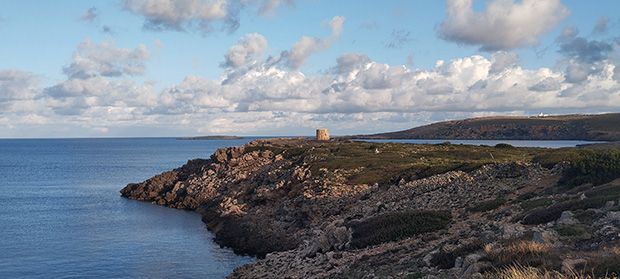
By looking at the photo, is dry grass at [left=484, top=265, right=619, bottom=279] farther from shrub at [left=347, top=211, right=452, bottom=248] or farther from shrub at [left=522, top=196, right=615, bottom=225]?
shrub at [left=347, top=211, right=452, bottom=248]

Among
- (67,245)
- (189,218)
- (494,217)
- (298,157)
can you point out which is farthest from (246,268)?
(298,157)

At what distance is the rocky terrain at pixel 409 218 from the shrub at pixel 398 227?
0.06 metres

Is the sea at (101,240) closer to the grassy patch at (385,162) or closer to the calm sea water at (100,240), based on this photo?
the calm sea water at (100,240)

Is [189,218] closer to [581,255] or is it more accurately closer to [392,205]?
[392,205]

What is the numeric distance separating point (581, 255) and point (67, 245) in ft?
131

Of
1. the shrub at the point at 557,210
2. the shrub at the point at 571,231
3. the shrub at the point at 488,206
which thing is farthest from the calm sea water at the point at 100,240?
the shrub at the point at 571,231

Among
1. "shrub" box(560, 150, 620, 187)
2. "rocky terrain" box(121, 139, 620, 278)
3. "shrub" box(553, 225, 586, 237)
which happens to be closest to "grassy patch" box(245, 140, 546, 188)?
"rocky terrain" box(121, 139, 620, 278)

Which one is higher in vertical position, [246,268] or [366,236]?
[366,236]

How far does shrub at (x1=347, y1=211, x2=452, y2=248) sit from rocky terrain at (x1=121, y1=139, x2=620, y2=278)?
0.06 metres

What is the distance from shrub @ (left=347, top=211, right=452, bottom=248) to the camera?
77.5 ft

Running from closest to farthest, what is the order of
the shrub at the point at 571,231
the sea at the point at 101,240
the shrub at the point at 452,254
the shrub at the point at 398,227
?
the shrub at the point at 571,231 → the shrub at the point at 452,254 → the shrub at the point at 398,227 → the sea at the point at 101,240

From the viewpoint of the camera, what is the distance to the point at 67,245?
41812 millimetres

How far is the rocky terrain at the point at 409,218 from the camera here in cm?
1466

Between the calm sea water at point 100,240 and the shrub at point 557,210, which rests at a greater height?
the shrub at point 557,210
